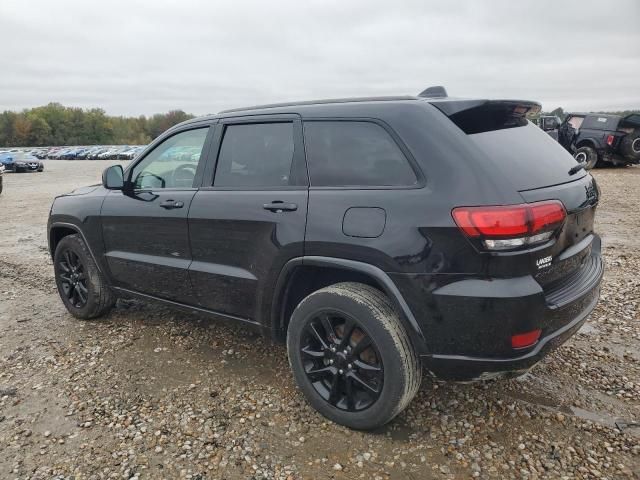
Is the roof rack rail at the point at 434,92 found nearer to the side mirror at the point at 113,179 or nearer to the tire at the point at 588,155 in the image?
the side mirror at the point at 113,179

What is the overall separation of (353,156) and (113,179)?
2070 millimetres

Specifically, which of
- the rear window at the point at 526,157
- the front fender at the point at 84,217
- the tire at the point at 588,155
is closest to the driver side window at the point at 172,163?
the front fender at the point at 84,217

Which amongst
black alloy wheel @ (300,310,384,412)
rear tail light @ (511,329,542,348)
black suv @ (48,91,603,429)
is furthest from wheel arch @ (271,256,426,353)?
rear tail light @ (511,329,542,348)

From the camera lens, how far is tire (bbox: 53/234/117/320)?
164 inches

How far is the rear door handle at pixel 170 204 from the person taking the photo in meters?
3.36

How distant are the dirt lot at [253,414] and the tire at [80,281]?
205 mm

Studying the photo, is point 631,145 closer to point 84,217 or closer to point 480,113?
point 480,113

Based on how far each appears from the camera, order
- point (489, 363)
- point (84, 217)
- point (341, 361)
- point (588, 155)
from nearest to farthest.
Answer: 1. point (489, 363)
2. point (341, 361)
3. point (84, 217)
4. point (588, 155)

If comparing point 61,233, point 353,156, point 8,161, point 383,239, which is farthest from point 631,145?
point 8,161

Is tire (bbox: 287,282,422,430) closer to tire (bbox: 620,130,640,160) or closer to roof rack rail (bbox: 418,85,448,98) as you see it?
roof rack rail (bbox: 418,85,448,98)

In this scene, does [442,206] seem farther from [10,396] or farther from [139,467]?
[10,396]

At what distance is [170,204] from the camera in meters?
3.41

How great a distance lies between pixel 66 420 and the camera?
2.87 m

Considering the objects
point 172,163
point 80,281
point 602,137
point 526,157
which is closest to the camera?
point 526,157
